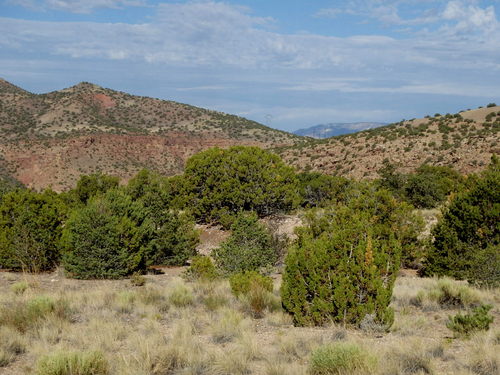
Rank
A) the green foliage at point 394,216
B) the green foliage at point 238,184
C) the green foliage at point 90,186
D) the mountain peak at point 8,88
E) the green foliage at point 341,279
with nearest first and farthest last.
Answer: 1. the green foliage at point 341,279
2. the green foliage at point 394,216
3. the green foliage at point 90,186
4. the green foliage at point 238,184
5. the mountain peak at point 8,88

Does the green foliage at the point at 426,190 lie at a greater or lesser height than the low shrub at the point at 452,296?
greater

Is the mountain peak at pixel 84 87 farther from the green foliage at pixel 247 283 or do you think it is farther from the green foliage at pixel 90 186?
the green foliage at pixel 247 283

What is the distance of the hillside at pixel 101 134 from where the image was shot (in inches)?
3100

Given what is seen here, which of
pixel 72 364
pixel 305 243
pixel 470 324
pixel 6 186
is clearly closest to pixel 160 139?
pixel 6 186

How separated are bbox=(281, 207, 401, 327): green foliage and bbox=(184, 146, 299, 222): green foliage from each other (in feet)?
74.3

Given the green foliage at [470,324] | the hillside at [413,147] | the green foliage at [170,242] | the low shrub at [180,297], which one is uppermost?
the hillside at [413,147]

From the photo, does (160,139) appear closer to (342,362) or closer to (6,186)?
(6,186)

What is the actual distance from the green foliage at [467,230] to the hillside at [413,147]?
2854 cm

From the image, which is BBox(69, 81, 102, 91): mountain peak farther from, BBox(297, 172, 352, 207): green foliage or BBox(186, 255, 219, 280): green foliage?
BBox(186, 255, 219, 280): green foliage

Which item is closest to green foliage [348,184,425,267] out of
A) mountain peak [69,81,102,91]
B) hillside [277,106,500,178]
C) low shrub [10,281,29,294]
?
low shrub [10,281,29,294]

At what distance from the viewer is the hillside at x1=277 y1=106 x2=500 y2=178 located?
46.7 m

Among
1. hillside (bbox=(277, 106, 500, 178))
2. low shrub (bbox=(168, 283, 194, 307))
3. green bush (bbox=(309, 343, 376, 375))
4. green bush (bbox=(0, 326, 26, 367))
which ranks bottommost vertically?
low shrub (bbox=(168, 283, 194, 307))

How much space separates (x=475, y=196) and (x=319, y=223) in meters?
5.48

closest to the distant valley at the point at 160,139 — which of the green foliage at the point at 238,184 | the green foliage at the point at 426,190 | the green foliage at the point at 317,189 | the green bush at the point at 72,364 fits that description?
the green foliage at the point at 426,190
